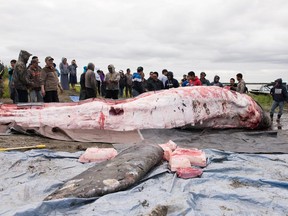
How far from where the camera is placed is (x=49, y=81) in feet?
35.5

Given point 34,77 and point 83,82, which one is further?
point 83,82

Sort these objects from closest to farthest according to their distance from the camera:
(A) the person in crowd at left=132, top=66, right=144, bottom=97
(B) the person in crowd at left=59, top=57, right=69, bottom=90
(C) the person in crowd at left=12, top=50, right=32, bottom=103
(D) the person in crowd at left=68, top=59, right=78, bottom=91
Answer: (C) the person in crowd at left=12, top=50, right=32, bottom=103 < (A) the person in crowd at left=132, top=66, right=144, bottom=97 < (B) the person in crowd at left=59, top=57, right=69, bottom=90 < (D) the person in crowd at left=68, top=59, right=78, bottom=91

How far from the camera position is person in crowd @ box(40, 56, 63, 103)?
10.6 meters

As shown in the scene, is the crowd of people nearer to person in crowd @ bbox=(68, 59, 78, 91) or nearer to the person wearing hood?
the person wearing hood

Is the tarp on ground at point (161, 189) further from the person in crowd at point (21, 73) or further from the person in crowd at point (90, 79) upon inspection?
the person in crowd at point (90, 79)

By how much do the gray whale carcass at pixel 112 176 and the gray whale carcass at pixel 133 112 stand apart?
3199 mm

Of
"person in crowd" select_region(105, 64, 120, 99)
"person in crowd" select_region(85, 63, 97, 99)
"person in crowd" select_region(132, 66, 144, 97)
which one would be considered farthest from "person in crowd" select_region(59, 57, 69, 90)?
"person in crowd" select_region(85, 63, 97, 99)

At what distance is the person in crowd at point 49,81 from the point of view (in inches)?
419

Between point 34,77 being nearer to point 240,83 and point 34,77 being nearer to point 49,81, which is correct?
point 49,81

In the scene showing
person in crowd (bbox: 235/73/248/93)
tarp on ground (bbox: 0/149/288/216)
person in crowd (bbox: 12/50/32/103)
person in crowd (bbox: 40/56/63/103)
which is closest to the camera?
tarp on ground (bbox: 0/149/288/216)

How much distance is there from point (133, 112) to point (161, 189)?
4330mm

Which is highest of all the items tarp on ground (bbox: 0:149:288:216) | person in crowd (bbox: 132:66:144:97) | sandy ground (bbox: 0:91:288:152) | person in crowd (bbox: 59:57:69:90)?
person in crowd (bbox: 59:57:69:90)

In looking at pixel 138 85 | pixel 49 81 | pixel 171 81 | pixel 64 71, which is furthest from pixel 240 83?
pixel 64 71

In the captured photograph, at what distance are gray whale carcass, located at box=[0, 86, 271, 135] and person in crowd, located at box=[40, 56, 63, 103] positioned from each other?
75.0 inches
